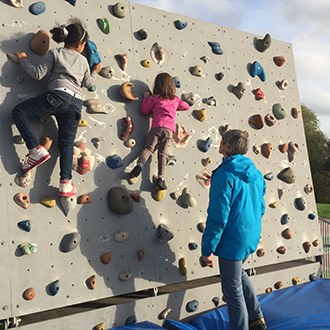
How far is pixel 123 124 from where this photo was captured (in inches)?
143

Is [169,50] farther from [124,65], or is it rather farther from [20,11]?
[20,11]

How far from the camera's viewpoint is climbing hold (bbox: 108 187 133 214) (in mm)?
3445

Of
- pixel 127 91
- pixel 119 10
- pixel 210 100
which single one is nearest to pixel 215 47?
pixel 210 100

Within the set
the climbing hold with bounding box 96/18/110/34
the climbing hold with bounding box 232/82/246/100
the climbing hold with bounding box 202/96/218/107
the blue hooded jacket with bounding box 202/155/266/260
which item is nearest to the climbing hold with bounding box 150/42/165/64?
the climbing hold with bounding box 96/18/110/34

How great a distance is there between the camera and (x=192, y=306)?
373 cm

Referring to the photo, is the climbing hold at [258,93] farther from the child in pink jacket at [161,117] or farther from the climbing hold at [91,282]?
the climbing hold at [91,282]

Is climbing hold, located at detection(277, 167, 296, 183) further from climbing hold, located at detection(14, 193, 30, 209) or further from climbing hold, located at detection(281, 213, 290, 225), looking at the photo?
climbing hold, located at detection(14, 193, 30, 209)

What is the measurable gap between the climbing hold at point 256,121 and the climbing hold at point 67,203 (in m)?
2.19

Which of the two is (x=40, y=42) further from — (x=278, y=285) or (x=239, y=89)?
(x=278, y=285)

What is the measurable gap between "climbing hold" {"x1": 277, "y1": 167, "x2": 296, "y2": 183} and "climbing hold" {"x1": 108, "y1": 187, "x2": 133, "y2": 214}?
1930 mm

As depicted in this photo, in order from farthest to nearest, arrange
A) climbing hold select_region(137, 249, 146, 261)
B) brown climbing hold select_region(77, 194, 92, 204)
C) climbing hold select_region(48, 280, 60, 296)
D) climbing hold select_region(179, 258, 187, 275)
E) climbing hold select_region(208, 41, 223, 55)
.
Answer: climbing hold select_region(208, 41, 223, 55)
climbing hold select_region(179, 258, 187, 275)
climbing hold select_region(137, 249, 146, 261)
brown climbing hold select_region(77, 194, 92, 204)
climbing hold select_region(48, 280, 60, 296)

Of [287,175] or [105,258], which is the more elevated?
[287,175]

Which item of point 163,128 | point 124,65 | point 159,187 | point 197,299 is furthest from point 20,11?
point 197,299

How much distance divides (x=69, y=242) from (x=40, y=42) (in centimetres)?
151
